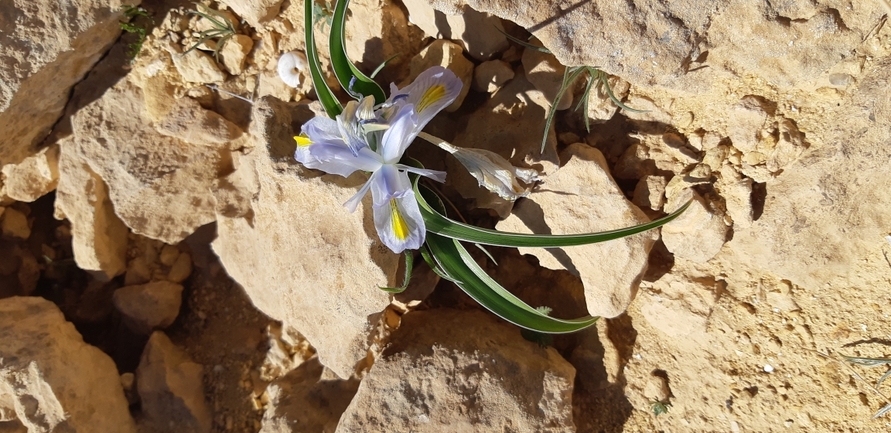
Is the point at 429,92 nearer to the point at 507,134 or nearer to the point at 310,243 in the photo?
the point at 507,134

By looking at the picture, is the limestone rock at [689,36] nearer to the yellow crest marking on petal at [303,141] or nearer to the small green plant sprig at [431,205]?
the small green plant sprig at [431,205]

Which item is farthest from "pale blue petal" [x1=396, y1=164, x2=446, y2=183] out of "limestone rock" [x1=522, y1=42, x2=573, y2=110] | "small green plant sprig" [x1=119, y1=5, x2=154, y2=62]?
"small green plant sprig" [x1=119, y1=5, x2=154, y2=62]

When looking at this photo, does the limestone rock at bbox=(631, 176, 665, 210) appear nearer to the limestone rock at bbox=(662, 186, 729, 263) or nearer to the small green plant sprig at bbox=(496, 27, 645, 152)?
the limestone rock at bbox=(662, 186, 729, 263)

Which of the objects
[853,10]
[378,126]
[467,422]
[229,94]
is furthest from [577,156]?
[229,94]

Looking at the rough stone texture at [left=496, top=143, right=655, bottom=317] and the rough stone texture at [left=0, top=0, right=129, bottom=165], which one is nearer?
the rough stone texture at [left=496, top=143, right=655, bottom=317]

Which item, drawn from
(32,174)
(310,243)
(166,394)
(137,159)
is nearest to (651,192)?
(310,243)

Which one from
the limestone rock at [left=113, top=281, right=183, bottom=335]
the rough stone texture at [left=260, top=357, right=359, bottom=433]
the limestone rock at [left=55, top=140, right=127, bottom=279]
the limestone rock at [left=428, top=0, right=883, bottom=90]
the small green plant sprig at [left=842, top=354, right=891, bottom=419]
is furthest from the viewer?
the limestone rock at [left=113, top=281, right=183, bottom=335]
